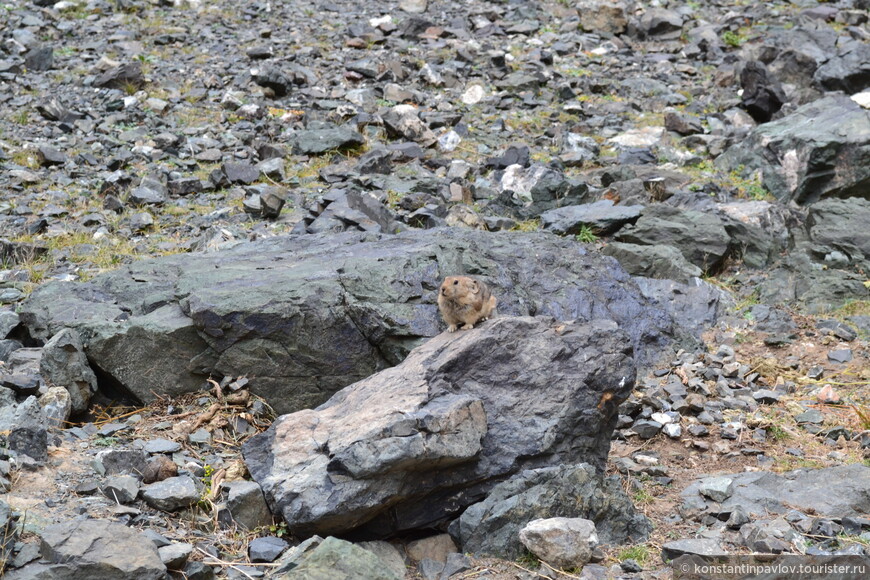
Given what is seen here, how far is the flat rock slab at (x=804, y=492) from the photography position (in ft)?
18.9

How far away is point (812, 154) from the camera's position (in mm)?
12859

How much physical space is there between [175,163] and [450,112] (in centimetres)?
508

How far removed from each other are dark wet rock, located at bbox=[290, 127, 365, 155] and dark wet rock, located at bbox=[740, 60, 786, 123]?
7488mm

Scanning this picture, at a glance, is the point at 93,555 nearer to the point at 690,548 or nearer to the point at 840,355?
the point at 690,548

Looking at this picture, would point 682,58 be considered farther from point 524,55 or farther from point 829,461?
point 829,461

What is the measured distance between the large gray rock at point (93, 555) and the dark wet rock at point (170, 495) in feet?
2.04

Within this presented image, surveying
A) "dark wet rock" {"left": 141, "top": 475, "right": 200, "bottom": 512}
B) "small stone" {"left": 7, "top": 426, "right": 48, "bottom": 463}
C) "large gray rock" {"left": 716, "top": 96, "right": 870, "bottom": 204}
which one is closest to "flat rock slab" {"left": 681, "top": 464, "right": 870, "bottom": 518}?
"dark wet rock" {"left": 141, "top": 475, "right": 200, "bottom": 512}

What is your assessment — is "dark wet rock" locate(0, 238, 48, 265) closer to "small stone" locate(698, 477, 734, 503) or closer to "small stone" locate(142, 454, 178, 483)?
"small stone" locate(142, 454, 178, 483)

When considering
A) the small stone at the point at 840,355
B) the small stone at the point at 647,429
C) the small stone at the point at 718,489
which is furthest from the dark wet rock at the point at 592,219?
the small stone at the point at 718,489

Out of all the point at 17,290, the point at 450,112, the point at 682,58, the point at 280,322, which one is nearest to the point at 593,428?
the point at 280,322

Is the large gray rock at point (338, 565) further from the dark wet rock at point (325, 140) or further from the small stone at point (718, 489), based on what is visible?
the dark wet rock at point (325, 140)

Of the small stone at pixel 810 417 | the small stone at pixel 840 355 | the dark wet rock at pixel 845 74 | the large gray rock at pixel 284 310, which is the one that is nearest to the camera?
the large gray rock at pixel 284 310

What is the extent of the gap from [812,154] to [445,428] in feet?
32.2

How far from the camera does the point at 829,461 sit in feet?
22.6
